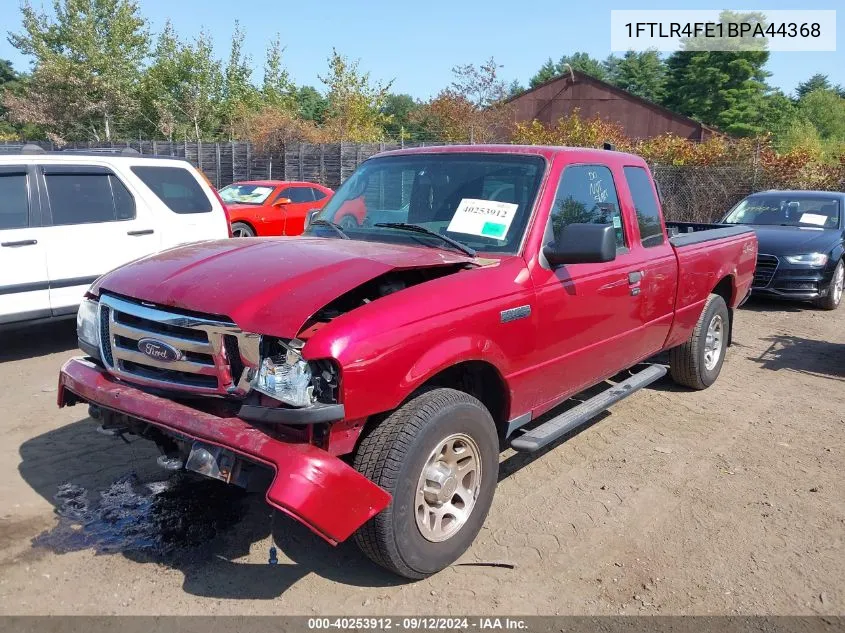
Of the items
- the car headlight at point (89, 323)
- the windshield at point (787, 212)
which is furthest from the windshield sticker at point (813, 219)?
the car headlight at point (89, 323)

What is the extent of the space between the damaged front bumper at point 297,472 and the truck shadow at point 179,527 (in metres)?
0.70

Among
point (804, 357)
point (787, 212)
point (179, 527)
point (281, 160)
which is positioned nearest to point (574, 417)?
point (179, 527)

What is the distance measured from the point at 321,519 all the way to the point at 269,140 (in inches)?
970

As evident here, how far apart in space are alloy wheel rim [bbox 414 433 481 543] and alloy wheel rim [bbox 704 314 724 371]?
351cm

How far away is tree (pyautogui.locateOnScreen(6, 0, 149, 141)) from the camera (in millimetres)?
36750

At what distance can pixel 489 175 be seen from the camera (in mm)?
4141

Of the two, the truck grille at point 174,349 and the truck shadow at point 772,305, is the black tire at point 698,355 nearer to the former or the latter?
the truck grille at point 174,349

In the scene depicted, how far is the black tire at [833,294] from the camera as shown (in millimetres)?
9961

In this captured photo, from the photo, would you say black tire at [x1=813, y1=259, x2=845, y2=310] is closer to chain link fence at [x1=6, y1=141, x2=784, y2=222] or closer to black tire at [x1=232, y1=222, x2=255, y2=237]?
chain link fence at [x1=6, y1=141, x2=784, y2=222]

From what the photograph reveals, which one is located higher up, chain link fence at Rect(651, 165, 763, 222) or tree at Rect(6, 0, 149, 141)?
tree at Rect(6, 0, 149, 141)

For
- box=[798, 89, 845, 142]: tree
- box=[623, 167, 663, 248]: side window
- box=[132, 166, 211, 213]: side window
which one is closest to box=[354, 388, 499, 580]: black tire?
box=[623, 167, 663, 248]: side window

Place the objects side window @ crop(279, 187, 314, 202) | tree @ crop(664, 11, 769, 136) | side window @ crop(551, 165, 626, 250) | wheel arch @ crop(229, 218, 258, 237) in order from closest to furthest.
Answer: side window @ crop(551, 165, 626, 250)
wheel arch @ crop(229, 218, 258, 237)
side window @ crop(279, 187, 314, 202)
tree @ crop(664, 11, 769, 136)

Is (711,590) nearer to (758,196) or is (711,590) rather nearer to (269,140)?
(758,196)

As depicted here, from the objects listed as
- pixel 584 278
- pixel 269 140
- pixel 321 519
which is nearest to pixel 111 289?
pixel 321 519
